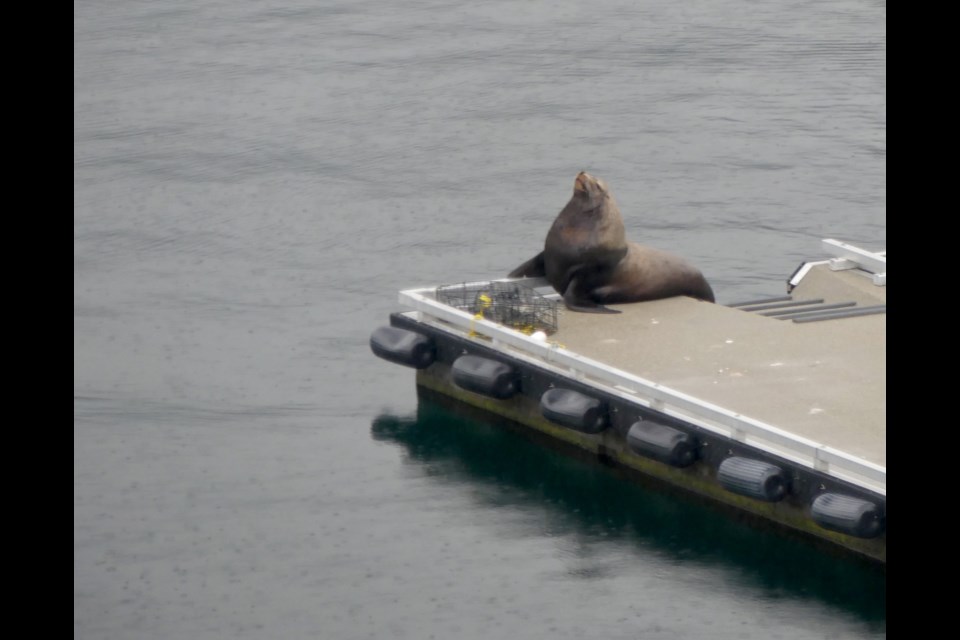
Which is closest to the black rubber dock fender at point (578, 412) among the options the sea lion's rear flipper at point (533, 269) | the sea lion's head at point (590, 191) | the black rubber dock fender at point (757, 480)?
the black rubber dock fender at point (757, 480)

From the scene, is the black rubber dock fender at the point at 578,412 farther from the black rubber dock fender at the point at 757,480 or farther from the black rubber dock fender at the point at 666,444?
the black rubber dock fender at the point at 757,480

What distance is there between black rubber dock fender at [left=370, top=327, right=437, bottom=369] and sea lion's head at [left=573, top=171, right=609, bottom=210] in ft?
6.05

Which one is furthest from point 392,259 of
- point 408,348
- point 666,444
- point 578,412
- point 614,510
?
point 666,444

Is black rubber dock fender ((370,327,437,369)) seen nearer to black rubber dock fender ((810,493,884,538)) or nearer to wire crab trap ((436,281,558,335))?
wire crab trap ((436,281,558,335))

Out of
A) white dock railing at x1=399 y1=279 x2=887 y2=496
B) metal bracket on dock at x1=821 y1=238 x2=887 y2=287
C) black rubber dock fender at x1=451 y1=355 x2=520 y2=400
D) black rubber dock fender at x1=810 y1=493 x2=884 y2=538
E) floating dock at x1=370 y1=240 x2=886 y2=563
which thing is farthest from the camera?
metal bracket on dock at x1=821 y1=238 x2=887 y2=287

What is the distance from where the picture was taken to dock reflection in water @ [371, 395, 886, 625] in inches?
417

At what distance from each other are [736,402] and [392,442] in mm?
3400

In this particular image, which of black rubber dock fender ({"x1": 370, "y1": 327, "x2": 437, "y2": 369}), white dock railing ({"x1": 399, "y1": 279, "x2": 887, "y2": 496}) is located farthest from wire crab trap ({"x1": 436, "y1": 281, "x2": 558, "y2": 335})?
black rubber dock fender ({"x1": 370, "y1": 327, "x2": 437, "y2": 369})

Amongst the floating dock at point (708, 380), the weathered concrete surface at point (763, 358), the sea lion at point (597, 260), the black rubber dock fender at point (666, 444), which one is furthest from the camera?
the sea lion at point (597, 260)

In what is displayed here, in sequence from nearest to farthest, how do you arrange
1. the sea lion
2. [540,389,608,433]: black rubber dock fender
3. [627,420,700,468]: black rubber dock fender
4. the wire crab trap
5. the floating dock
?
the floating dock, [627,420,700,468]: black rubber dock fender, [540,389,608,433]: black rubber dock fender, the wire crab trap, the sea lion

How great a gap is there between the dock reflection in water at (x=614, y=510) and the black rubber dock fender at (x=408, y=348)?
526mm

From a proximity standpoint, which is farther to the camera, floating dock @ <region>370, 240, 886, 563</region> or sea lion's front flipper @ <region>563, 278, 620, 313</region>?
sea lion's front flipper @ <region>563, 278, 620, 313</region>

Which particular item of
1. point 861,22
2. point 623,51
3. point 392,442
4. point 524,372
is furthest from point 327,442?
point 861,22

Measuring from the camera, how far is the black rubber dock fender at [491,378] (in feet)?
43.6
